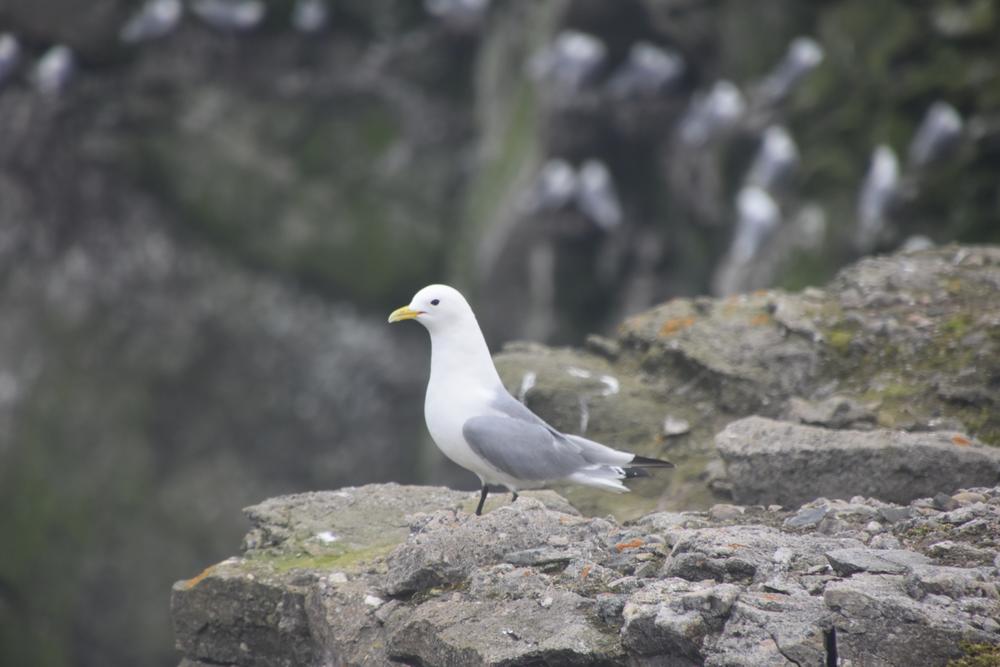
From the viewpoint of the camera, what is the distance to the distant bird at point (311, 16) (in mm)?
19859

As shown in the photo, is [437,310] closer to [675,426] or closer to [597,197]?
[675,426]

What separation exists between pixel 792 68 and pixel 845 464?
35.2 ft

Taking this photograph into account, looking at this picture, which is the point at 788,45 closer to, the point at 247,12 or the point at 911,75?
the point at 911,75

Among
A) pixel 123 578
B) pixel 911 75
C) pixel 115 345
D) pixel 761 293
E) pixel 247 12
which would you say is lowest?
pixel 123 578

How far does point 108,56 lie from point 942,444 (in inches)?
695

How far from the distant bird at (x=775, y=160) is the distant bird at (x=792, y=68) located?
18.9 inches

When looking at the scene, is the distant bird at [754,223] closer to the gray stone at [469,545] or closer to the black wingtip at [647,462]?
the black wingtip at [647,462]

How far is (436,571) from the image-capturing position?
4598mm

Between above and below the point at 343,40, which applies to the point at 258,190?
below

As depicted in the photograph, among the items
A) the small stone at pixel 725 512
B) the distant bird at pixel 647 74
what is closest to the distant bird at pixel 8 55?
the distant bird at pixel 647 74

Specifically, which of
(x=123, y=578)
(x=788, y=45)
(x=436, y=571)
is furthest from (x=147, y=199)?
(x=436, y=571)

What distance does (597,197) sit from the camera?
55.8ft

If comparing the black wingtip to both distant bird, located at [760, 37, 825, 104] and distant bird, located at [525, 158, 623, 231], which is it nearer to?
distant bird, located at [760, 37, 825, 104]

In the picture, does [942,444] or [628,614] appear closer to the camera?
[628,614]
